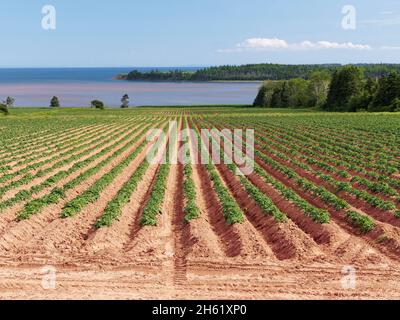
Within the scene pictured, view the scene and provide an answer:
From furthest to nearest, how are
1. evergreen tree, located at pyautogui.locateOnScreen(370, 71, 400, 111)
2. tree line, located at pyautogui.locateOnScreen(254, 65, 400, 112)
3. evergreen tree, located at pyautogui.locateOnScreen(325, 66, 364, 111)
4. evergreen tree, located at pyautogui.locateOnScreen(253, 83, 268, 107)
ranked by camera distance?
evergreen tree, located at pyautogui.locateOnScreen(253, 83, 268, 107) → evergreen tree, located at pyautogui.locateOnScreen(325, 66, 364, 111) → tree line, located at pyautogui.locateOnScreen(254, 65, 400, 112) → evergreen tree, located at pyautogui.locateOnScreen(370, 71, 400, 111)

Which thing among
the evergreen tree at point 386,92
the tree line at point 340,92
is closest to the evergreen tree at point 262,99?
the tree line at point 340,92

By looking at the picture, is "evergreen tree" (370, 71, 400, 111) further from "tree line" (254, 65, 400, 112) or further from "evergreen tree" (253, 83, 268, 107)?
"evergreen tree" (253, 83, 268, 107)

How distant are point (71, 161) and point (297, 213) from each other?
14.8 metres

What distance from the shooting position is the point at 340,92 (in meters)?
86.6

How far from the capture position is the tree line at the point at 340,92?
7462cm

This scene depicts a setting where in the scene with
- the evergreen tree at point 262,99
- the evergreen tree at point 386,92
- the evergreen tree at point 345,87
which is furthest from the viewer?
the evergreen tree at point 262,99

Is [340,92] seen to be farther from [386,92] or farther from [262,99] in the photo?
[262,99]

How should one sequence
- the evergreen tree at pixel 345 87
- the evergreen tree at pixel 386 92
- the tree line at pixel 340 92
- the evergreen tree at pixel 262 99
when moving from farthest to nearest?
the evergreen tree at pixel 262 99, the evergreen tree at pixel 345 87, the tree line at pixel 340 92, the evergreen tree at pixel 386 92

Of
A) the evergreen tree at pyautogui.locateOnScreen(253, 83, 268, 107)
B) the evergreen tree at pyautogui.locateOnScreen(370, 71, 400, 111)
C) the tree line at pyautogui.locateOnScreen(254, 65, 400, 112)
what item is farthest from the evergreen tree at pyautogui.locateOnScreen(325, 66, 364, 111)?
the evergreen tree at pyautogui.locateOnScreen(253, 83, 268, 107)

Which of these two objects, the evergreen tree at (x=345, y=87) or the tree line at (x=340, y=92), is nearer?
the tree line at (x=340, y=92)

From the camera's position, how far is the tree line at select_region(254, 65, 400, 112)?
7462 cm

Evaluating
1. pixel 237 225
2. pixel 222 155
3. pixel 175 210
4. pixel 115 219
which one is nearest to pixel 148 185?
pixel 175 210

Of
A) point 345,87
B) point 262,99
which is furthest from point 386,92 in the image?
point 262,99

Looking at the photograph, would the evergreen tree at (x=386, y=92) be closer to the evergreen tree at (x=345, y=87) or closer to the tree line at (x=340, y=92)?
the tree line at (x=340, y=92)
